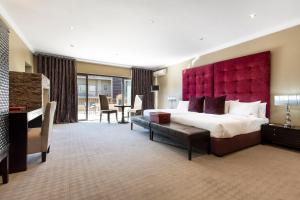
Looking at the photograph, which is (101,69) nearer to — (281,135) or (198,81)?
(198,81)

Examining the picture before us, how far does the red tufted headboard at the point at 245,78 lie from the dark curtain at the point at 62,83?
5039 millimetres

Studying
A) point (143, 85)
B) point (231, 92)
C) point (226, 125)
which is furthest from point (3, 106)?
→ point (143, 85)

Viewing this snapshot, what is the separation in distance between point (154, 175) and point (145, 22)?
9.04ft

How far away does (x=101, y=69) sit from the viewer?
21.7ft

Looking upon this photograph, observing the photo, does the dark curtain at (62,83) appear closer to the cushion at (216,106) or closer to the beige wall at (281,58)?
the cushion at (216,106)

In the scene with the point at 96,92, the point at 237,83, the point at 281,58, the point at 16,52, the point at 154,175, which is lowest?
the point at 154,175

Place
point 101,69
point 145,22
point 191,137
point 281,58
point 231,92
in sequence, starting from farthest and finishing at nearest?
point 101,69 → point 231,92 → point 281,58 → point 145,22 → point 191,137

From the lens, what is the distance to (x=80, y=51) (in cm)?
509

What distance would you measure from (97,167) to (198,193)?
1.37 m

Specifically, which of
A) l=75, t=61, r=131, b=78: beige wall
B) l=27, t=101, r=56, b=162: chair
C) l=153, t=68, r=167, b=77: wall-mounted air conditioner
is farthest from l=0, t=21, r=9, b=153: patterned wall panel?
l=153, t=68, r=167, b=77: wall-mounted air conditioner

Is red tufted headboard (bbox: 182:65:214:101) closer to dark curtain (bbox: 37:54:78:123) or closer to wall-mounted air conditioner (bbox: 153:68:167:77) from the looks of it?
wall-mounted air conditioner (bbox: 153:68:167:77)

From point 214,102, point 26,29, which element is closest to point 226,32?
point 214,102

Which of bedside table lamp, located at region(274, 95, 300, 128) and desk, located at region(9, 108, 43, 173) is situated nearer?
desk, located at region(9, 108, 43, 173)

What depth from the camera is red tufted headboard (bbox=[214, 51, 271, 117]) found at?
3533mm
